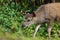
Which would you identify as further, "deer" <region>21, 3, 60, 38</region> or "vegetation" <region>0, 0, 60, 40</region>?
"vegetation" <region>0, 0, 60, 40</region>

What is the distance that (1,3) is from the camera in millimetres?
15820

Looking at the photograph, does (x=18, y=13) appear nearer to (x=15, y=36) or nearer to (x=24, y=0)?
(x=24, y=0)

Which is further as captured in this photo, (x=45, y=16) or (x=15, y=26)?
(x=15, y=26)

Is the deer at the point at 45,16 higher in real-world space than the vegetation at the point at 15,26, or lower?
higher

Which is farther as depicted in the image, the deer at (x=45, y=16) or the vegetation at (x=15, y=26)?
the vegetation at (x=15, y=26)

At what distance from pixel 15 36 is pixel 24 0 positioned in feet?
10.9

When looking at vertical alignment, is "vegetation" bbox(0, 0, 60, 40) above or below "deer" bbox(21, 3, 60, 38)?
below

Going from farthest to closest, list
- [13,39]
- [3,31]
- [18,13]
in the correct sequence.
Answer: [18,13]
[3,31]
[13,39]

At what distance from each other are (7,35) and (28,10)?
2863 millimetres

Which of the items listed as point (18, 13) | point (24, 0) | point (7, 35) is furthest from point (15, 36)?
point (24, 0)

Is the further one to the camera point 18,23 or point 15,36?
point 18,23

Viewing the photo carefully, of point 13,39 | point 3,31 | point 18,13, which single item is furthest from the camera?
point 18,13

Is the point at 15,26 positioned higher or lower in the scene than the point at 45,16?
lower

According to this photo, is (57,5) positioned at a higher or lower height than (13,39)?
higher
